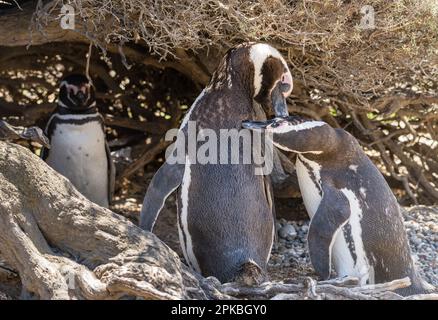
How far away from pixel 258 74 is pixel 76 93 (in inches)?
54.9

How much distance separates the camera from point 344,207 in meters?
3.41

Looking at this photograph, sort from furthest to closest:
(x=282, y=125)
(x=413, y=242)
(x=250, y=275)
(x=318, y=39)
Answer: (x=413, y=242)
(x=318, y=39)
(x=282, y=125)
(x=250, y=275)

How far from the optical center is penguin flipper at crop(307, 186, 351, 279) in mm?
3334

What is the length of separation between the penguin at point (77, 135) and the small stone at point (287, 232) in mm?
1129

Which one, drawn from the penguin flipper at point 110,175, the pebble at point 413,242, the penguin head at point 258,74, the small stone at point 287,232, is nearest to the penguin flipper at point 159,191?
the penguin head at point 258,74

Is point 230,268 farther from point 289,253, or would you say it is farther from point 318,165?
point 289,253

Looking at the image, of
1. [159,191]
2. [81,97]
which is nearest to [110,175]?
[81,97]

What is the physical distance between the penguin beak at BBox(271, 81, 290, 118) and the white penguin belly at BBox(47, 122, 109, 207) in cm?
146

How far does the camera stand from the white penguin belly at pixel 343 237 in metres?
3.44

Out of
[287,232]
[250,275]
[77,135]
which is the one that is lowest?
[250,275]

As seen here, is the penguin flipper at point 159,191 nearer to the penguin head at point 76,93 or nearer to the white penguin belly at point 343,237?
the white penguin belly at point 343,237

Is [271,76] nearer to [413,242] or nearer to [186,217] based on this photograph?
[186,217]
